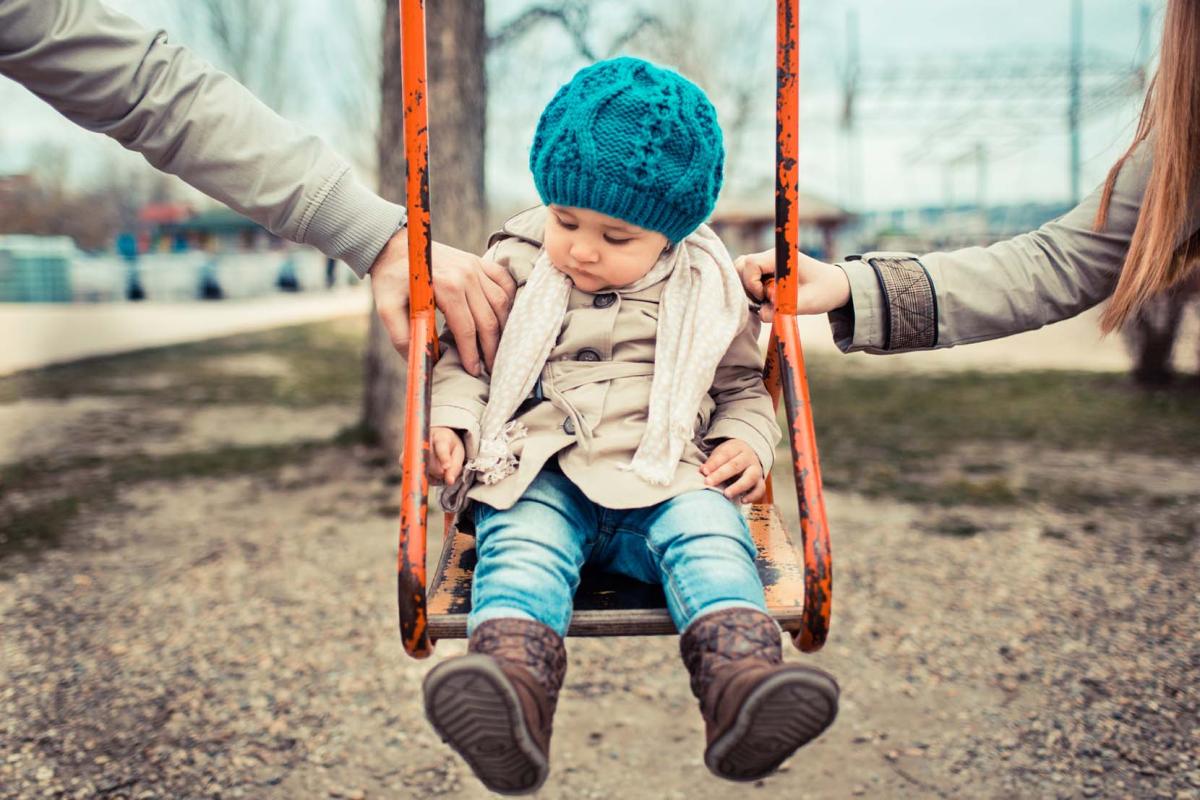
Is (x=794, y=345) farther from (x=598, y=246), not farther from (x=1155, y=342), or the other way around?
(x=1155, y=342)

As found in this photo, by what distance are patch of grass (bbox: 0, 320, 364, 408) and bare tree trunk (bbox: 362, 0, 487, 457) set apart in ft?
10.1

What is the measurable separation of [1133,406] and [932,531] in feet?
11.7

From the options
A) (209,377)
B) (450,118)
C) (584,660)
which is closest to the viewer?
(584,660)

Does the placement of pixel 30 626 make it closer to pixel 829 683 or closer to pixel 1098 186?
pixel 829 683

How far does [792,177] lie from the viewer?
1.68 m

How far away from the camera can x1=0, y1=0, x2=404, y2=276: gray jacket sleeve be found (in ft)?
5.63

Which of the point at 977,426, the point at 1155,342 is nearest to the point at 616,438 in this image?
the point at 977,426

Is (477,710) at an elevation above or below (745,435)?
below

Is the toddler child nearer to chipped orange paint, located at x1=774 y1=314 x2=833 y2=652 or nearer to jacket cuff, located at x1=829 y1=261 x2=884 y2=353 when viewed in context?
chipped orange paint, located at x1=774 y1=314 x2=833 y2=652

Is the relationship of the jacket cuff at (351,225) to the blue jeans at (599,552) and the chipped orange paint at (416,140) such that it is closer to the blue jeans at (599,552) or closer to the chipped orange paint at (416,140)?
the chipped orange paint at (416,140)

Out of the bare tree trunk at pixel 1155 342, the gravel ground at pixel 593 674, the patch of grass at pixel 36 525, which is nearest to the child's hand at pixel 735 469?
the gravel ground at pixel 593 674

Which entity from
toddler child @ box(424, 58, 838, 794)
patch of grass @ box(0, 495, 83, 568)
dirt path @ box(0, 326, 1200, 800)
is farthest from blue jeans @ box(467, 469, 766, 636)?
patch of grass @ box(0, 495, 83, 568)

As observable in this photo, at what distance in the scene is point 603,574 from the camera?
180cm

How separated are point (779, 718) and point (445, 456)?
659 mm
